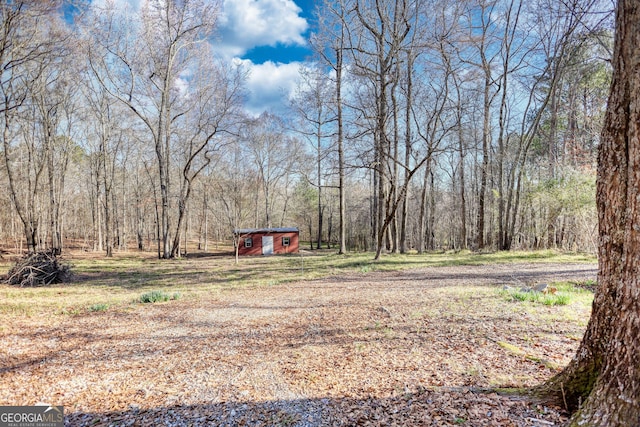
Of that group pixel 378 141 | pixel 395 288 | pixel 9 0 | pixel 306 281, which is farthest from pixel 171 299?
pixel 9 0

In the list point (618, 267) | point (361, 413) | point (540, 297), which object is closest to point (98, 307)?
point (361, 413)

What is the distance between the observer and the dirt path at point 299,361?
2.52 m

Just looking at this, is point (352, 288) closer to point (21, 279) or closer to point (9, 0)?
point (21, 279)

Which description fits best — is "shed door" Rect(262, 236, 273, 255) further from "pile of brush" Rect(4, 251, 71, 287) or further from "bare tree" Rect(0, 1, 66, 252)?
"pile of brush" Rect(4, 251, 71, 287)

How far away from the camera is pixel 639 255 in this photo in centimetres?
Result: 169

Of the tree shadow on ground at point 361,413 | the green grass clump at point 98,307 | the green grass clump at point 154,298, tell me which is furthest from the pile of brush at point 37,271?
the tree shadow on ground at point 361,413

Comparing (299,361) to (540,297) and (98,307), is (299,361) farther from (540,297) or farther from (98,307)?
(98,307)

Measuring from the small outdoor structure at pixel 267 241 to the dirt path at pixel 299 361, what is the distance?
20232 mm

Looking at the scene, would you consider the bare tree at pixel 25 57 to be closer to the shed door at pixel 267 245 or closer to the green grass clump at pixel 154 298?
the green grass clump at pixel 154 298

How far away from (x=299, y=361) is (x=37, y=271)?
10.3 meters

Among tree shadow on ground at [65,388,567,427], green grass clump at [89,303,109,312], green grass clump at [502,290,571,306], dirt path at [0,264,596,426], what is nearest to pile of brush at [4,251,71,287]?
green grass clump at [89,303,109,312]

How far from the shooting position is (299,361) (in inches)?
139

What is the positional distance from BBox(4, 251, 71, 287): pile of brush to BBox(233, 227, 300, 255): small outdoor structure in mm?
15556

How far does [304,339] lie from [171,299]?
4.44 meters
